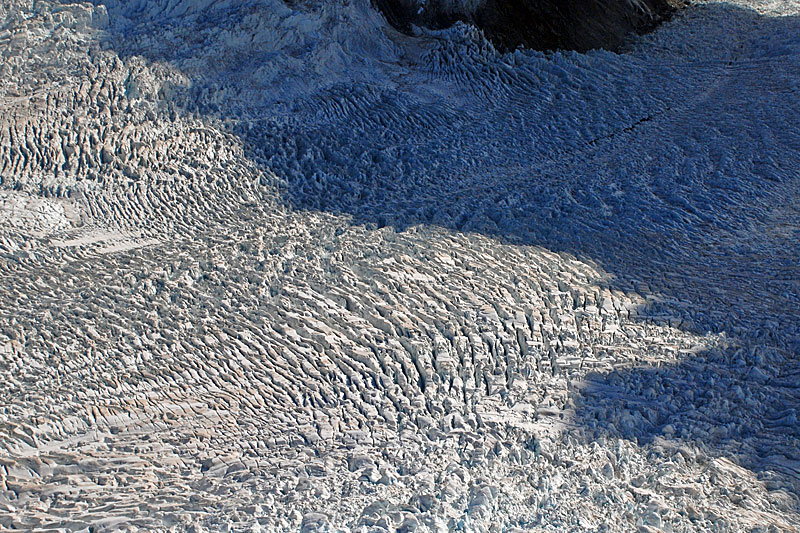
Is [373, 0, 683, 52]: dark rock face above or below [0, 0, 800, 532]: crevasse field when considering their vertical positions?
above

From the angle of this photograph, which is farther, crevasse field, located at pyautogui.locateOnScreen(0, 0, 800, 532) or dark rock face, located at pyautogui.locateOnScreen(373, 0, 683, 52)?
dark rock face, located at pyautogui.locateOnScreen(373, 0, 683, 52)

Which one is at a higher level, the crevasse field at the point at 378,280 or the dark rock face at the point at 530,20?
the dark rock face at the point at 530,20

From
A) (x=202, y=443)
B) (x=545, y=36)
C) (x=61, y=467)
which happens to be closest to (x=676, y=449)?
(x=202, y=443)

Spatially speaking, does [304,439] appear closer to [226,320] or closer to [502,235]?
[226,320]

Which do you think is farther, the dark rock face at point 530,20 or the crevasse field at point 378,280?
the dark rock face at point 530,20
